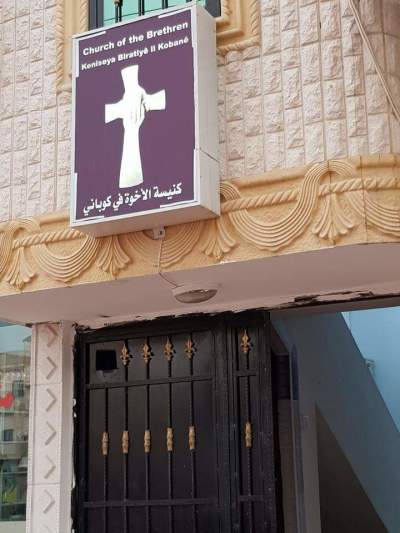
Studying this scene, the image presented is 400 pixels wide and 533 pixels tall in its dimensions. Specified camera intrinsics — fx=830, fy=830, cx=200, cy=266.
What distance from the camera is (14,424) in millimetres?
6457

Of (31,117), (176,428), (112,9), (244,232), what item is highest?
(112,9)

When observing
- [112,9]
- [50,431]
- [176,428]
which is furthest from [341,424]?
[112,9]

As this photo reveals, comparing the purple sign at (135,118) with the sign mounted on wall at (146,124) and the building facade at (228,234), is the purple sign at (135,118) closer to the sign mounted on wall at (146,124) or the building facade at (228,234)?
the sign mounted on wall at (146,124)

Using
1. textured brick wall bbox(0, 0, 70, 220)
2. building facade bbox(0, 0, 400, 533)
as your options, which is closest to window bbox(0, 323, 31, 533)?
building facade bbox(0, 0, 400, 533)

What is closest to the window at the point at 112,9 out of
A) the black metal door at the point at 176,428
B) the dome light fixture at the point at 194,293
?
the dome light fixture at the point at 194,293

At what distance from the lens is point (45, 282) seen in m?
5.26

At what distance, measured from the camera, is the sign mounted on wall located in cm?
471

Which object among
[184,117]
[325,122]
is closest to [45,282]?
[184,117]

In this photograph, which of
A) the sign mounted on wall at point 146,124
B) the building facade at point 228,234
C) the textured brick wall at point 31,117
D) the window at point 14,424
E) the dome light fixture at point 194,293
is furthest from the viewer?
the window at point 14,424

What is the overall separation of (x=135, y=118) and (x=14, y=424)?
111 inches

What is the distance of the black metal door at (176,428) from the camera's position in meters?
5.65

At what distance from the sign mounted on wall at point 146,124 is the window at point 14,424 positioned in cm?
197

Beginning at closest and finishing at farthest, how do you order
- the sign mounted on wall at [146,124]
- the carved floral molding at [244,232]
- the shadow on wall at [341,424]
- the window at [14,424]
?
the carved floral molding at [244,232] → the sign mounted on wall at [146,124] → the window at [14,424] → the shadow on wall at [341,424]

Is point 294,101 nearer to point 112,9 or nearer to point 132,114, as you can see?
point 132,114
